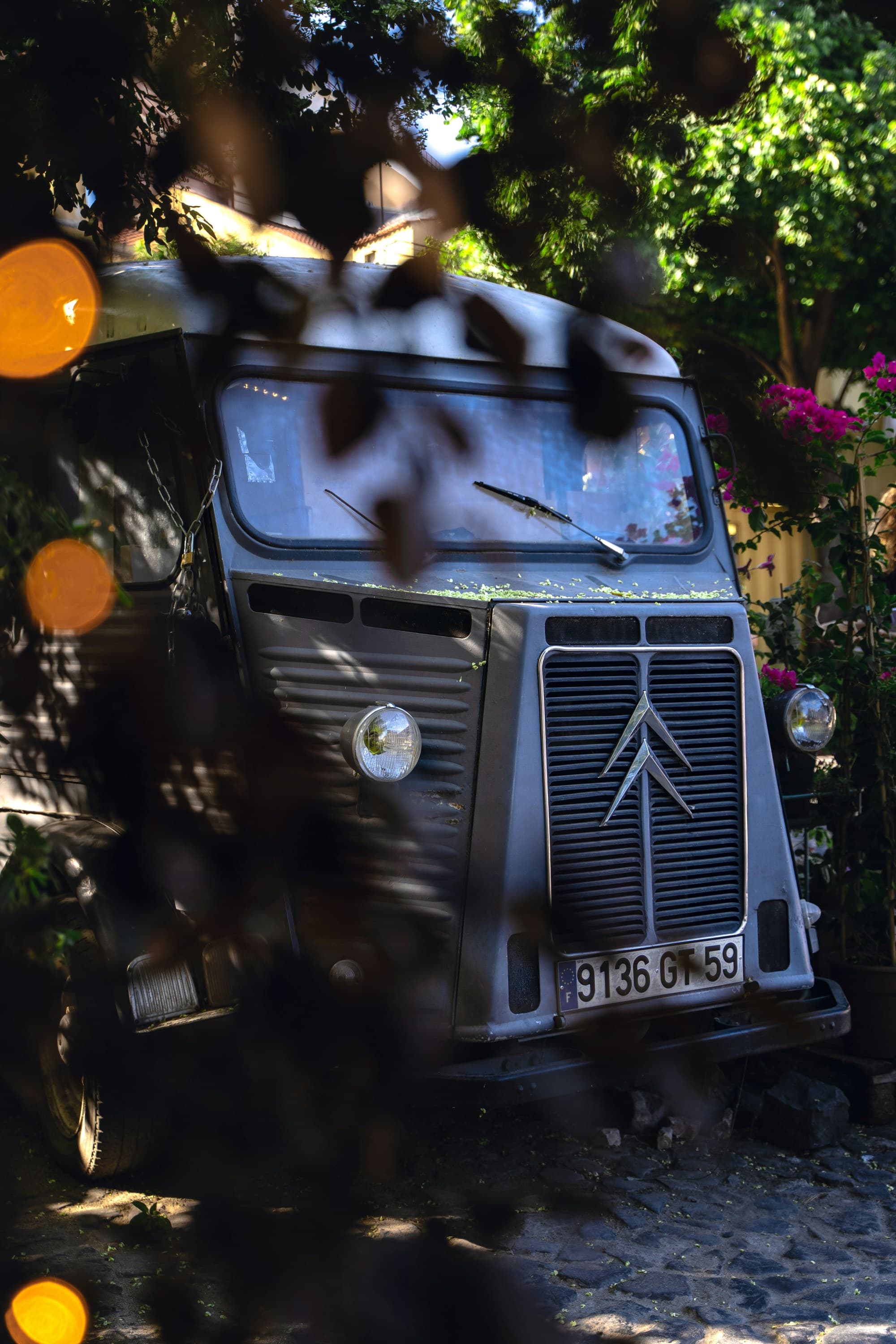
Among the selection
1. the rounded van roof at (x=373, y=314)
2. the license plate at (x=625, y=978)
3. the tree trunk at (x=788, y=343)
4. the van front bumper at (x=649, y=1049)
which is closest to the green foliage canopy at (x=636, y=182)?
the rounded van roof at (x=373, y=314)

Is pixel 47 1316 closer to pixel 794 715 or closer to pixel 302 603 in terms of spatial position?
pixel 302 603

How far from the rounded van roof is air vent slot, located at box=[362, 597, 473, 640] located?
6.50ft

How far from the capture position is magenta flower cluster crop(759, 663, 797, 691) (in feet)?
17.5

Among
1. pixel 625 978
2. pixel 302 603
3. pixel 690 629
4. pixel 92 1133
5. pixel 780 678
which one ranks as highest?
pixel 302 603

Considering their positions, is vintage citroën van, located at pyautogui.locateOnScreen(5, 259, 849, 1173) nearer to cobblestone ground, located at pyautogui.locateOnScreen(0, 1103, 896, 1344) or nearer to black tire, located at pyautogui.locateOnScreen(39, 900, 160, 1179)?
black tire, located at pyautogui.locateOnScreen(39, 900, 160, 1179)

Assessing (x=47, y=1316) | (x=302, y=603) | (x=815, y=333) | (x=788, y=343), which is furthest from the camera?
(x=815, y=333)

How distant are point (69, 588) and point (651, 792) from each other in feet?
8.51

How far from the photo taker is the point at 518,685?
3.49 meters

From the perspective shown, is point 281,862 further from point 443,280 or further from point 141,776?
point 443,280

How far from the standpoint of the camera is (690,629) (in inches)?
152

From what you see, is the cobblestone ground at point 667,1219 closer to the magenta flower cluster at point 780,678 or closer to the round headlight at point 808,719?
the round headlight at point 808,719

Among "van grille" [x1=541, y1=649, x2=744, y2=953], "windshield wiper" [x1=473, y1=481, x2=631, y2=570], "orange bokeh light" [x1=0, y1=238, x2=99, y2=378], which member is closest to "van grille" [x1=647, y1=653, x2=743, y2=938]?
"van grille" [x1=541, y1=649, x2=744, y2=953]

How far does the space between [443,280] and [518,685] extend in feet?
7.16

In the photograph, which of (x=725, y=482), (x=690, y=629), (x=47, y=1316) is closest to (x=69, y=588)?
(x=47, y=1316)
